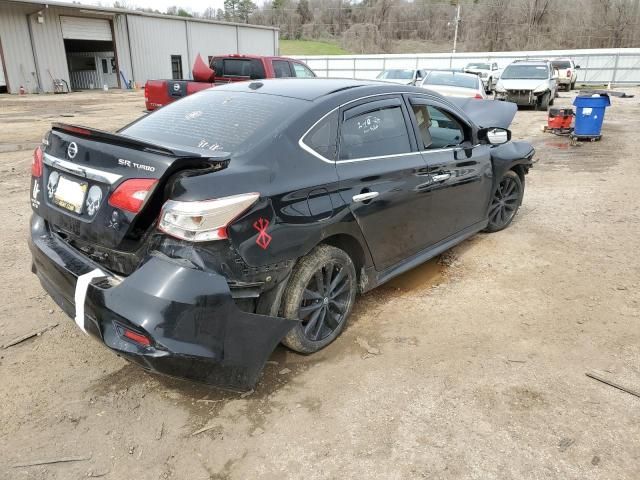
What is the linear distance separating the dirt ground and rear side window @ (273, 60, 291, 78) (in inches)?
356

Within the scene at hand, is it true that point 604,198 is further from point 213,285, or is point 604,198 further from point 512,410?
point 213,285

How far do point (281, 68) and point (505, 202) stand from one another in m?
8.68

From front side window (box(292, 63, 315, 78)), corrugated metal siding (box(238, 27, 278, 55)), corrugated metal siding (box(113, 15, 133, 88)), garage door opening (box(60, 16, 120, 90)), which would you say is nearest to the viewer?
front side window (box(292, 63, 315, 78))

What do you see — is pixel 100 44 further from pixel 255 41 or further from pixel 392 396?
pixel 392 396

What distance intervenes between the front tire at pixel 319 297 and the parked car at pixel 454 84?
446 inches

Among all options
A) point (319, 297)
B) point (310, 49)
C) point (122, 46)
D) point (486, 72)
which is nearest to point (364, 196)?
point (319, 297)

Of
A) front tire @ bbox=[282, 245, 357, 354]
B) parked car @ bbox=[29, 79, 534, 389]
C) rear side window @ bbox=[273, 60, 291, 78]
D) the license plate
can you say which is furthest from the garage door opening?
front tire @ bbox=[282, 245, 357, 354]

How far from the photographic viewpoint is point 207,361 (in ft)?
7.89

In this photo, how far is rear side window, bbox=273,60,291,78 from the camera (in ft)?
40.6

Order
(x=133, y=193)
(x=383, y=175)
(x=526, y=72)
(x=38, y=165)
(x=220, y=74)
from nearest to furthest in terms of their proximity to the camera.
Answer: (x=133, y=193) < (x=38, y=165) < (x=383, y=175) < (x=220, y=74) < (x=526, y=72)

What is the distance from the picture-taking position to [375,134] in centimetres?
347

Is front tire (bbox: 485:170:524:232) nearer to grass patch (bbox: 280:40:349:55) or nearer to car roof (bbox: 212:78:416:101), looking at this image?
car roof (bbox: 212:78:416:101)

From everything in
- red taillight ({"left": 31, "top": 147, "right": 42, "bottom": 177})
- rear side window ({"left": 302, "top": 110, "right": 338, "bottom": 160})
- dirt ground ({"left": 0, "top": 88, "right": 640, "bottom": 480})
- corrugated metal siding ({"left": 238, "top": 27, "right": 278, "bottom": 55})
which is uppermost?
corrugated metal siding ({"left": 238, "top": 27, "right": 278, "bottom": 55})

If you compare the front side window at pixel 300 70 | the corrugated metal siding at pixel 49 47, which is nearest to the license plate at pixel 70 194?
the front side window at pixel 300 70
